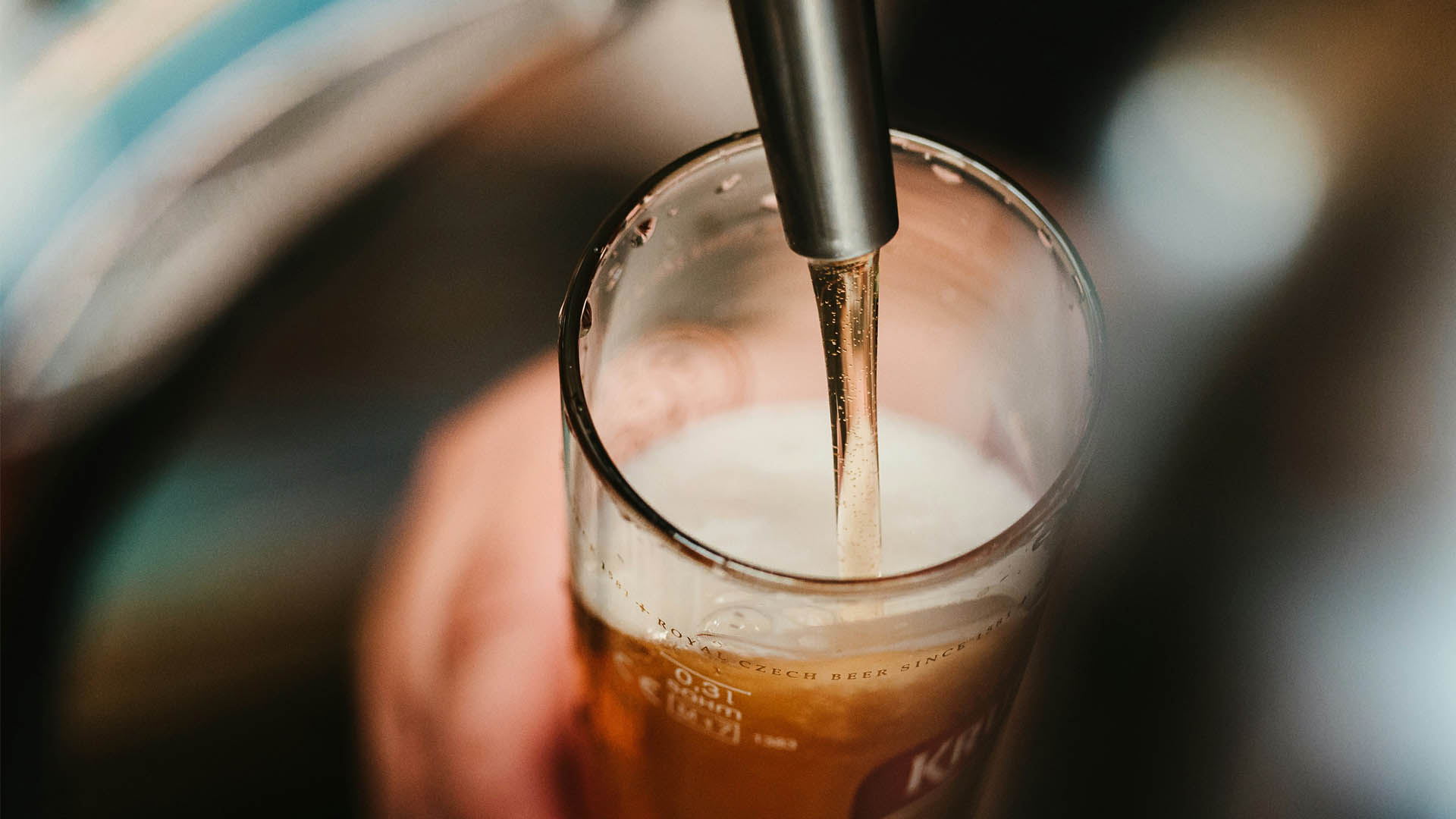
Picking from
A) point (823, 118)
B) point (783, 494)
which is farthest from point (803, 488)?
point (823, 118)

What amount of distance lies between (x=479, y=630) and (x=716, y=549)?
0.91 feet

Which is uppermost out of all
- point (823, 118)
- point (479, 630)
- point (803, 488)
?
point (823, 118)

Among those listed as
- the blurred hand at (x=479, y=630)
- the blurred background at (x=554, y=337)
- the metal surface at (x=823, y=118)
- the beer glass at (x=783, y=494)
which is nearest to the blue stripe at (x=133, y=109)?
the blurred background at (x=554, y=337)

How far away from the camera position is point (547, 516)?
0.59m

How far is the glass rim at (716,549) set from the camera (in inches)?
11.1

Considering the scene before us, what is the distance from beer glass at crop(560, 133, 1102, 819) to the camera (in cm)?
30

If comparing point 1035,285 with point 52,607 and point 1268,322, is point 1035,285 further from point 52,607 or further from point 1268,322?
point 52,607

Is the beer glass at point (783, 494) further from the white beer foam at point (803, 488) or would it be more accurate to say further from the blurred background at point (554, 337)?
the blurred background at point (554, 337)

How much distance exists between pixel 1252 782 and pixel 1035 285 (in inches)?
11.4

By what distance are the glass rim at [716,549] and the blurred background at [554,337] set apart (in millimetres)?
251

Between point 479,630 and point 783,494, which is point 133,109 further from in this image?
point 783,494

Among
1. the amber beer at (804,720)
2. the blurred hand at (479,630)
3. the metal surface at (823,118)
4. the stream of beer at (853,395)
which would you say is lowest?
the blurred hand at (479,630)

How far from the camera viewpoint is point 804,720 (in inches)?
12.4

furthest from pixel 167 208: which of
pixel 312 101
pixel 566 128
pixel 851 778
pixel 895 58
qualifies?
pixel 851 778
